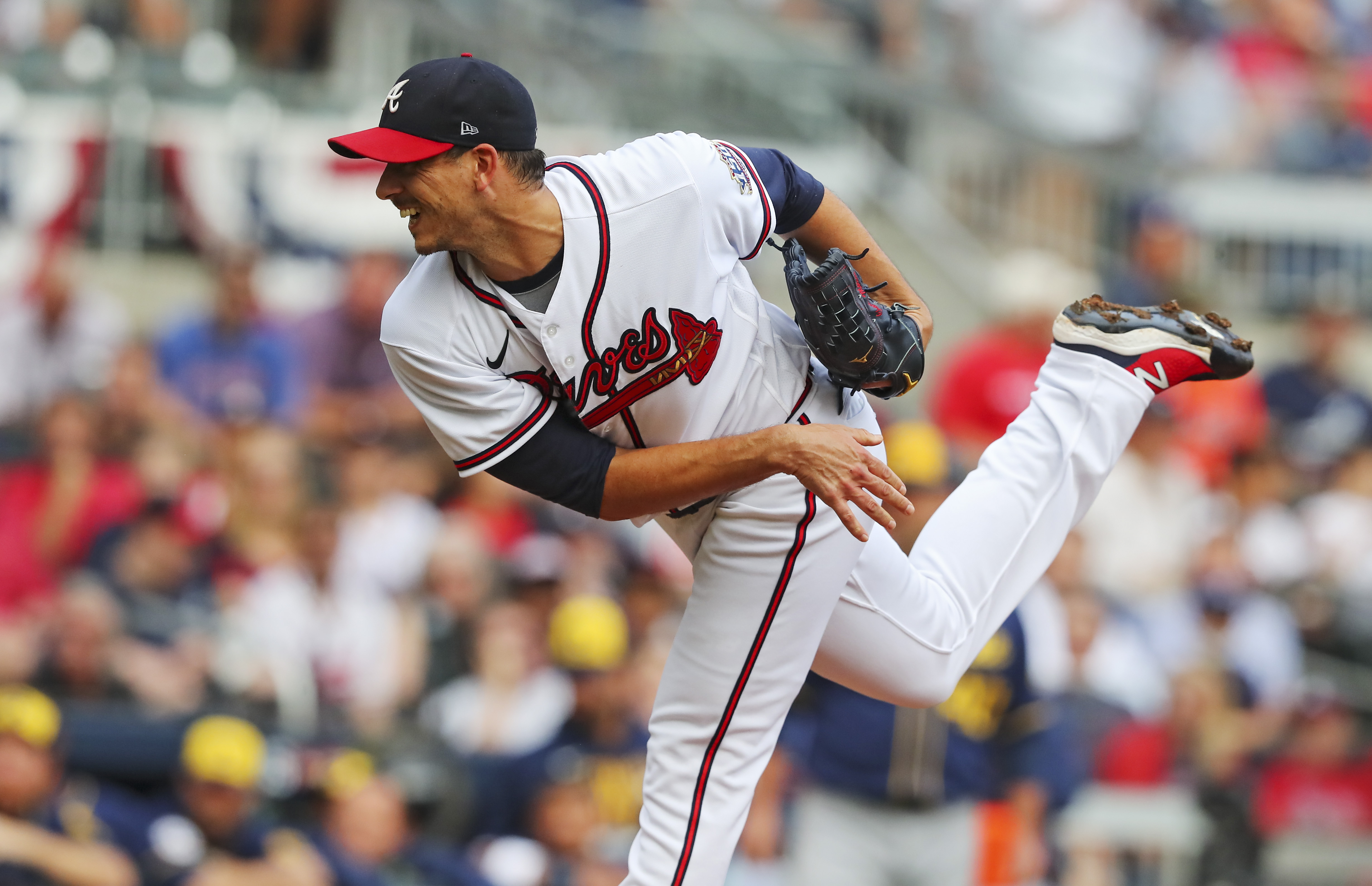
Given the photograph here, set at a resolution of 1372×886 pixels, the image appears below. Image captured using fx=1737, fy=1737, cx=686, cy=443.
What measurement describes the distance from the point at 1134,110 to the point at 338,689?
759cm

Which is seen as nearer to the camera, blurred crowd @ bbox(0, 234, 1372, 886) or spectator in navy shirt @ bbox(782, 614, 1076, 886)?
spectator in navy shirt @ bbox(782, 614, 1076, 886)

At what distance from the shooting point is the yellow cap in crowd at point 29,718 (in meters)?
5.76

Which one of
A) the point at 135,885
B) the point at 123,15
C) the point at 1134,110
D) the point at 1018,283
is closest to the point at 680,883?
the point at 135,885

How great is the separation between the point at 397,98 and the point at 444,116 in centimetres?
12

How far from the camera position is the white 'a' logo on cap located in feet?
11.5

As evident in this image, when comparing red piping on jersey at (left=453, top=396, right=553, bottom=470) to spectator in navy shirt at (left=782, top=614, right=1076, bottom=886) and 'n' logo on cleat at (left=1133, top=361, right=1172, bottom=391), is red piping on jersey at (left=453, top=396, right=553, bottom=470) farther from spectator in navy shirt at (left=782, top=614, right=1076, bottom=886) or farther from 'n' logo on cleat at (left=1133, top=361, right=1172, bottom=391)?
spectator in navy shirt at (left=782, top=614, right=1076, bottom=886)

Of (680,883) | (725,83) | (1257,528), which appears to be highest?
(680,883)

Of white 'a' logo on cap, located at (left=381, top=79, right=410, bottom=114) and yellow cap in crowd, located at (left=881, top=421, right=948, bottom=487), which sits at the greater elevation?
white 'a' logo on cap, located at (left=381, top=79, right=410, bottom=114)

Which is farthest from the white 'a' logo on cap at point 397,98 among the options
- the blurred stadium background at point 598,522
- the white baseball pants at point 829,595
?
the blurred stadium background at point 598,522

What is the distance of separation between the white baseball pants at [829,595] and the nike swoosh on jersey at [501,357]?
23.8 inches

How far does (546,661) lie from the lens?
6.99m

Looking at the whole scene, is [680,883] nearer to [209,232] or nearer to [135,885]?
[135,885]

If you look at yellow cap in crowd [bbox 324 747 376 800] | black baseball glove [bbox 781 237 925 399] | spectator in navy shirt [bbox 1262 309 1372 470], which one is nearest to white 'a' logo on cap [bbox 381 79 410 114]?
black baseball glove [bbox 781 237 925 399]

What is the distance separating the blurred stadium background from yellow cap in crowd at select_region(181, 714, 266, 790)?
0.01m
